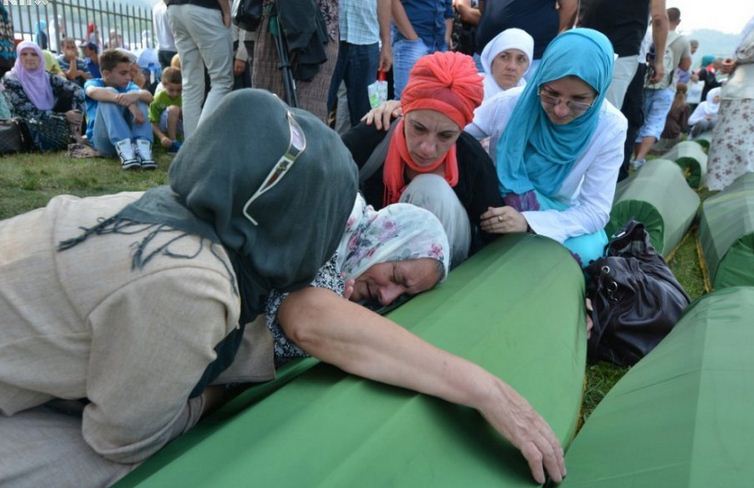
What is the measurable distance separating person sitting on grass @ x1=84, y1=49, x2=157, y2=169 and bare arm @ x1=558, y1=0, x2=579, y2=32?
389 cm

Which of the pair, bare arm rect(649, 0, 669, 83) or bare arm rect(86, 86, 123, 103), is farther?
bare arm rect(86, 86, 123, 103)

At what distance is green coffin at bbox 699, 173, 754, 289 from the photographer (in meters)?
3.28

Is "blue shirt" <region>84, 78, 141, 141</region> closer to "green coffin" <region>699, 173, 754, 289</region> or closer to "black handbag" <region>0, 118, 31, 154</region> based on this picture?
"black handbag" <region>0, 118, 31, 154</region>

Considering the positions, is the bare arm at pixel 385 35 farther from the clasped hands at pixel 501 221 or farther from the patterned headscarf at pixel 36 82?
the patterned headscarf at pixel 36 82

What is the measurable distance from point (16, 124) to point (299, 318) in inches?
238

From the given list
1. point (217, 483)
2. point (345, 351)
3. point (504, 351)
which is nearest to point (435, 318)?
point (504, 351)

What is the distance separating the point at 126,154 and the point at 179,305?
5306 mm

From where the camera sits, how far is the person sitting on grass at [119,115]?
6000 mm

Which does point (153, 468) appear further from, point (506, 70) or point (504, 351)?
point (506, 70)

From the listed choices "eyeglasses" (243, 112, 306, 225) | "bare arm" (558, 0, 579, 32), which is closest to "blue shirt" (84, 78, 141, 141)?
"bare arm" (558, 0, 579, 32)

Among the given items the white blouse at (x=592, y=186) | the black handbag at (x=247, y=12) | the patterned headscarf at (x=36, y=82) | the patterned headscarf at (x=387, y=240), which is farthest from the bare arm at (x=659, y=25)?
the patterned headscarf at (x=36, y=82)

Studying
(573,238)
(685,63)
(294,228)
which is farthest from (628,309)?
(685,63)

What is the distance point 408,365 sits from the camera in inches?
55.7

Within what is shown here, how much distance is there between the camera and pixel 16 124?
6207mm
